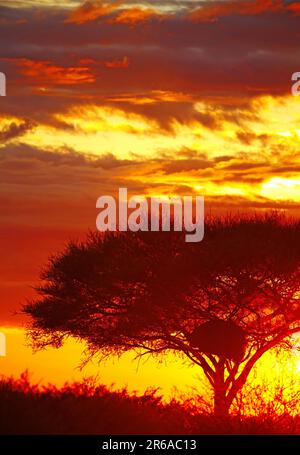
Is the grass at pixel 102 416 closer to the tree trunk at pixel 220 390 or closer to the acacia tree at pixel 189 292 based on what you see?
the tree trunk at pixel 220 390

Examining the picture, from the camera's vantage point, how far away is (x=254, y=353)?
48875 mm

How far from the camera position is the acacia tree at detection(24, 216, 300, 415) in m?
47.4

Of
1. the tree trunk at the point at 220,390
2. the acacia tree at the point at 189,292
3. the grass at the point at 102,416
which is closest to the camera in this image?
the grass at the point at 102,416

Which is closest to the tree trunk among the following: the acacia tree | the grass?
the acacia tree

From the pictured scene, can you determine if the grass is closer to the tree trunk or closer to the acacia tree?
the tree trunk

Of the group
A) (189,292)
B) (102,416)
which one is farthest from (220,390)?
(102,416)

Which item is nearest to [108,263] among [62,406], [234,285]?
[234,285]

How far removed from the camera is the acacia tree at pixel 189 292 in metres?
47.4

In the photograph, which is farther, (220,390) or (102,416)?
(220,390)

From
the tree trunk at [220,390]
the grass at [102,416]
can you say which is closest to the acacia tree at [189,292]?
the tree trunk at [220,390]

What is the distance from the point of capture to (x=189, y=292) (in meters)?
47.8

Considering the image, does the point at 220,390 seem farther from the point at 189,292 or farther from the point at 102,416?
the point at 102,416

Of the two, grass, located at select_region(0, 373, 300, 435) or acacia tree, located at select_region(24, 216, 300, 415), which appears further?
acacia tree, located at select_region(24, 216, 300, 415)

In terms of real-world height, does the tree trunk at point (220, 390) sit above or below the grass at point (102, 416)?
above
